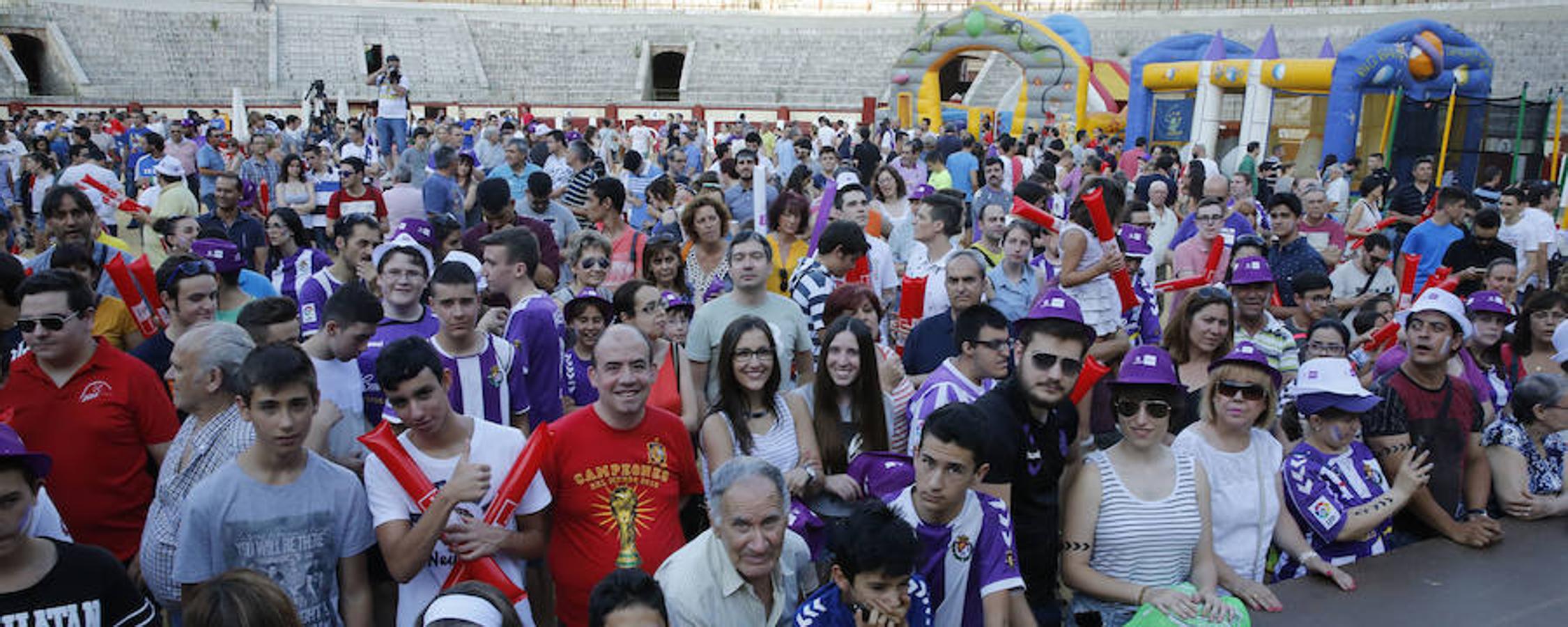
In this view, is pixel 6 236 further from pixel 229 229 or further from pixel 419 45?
pixel 419 45

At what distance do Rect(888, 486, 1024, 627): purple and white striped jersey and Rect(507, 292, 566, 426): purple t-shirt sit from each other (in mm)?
2096

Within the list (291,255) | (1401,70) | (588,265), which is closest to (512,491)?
(588,265)

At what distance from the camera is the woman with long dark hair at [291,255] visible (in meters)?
6.33

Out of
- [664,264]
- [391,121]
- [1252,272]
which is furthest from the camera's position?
[391,121]

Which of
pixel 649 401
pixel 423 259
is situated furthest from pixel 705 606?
pixel 423 259

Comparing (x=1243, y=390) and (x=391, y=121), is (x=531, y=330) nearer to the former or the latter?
(x=1243, y=390)

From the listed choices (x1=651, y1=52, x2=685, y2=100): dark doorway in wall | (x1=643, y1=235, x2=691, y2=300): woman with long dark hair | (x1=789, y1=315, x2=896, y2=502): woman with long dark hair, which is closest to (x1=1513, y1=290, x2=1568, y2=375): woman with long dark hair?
(x1=789, y1=315, x2=896, y2=502): woman with long dark hair

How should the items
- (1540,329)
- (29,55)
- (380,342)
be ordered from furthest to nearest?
1. (29,55)
2. (1540,329)
3. (380,342)

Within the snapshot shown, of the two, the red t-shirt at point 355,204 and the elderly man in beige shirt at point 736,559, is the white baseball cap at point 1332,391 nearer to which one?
the elderly man in beige shirt at point 736,559

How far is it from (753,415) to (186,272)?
2532mm

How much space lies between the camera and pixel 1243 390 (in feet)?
11.7

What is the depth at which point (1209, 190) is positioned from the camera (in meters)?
8.48

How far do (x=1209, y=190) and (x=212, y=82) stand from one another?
33.8m

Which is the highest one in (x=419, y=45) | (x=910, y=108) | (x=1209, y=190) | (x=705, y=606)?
(x=419, y=45)
